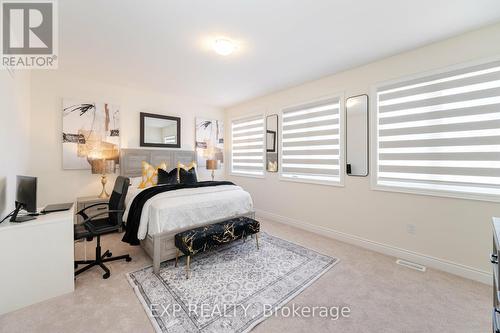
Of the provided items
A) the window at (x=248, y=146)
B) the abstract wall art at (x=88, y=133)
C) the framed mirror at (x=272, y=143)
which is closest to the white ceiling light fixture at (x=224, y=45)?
the framed mirror at (x=272, y=143)

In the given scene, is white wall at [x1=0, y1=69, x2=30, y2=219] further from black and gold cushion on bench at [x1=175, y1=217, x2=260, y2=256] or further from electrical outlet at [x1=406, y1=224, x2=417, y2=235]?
electrical outlet at [x1=406, y1=224, x2=417, y2=235]

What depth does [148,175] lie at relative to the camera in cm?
409

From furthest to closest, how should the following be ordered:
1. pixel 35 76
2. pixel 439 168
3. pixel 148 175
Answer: pixel 148 175 < pixel 35 76 < pixel 439 168

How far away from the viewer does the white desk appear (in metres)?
1.84

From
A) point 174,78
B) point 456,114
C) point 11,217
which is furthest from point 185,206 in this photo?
point 456,114

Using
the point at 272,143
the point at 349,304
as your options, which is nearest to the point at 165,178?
the point at 272,143

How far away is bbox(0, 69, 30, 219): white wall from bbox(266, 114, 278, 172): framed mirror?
388cm

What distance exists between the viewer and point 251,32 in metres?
2.42

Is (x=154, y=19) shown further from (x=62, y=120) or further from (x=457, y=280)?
(x=457, y=280)

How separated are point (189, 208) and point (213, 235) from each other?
1.58ft

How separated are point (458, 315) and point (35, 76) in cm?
616

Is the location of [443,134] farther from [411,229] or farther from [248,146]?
[248,146]

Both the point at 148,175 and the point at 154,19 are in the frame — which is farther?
the point at 148,175

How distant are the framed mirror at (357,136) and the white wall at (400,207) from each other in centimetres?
14
